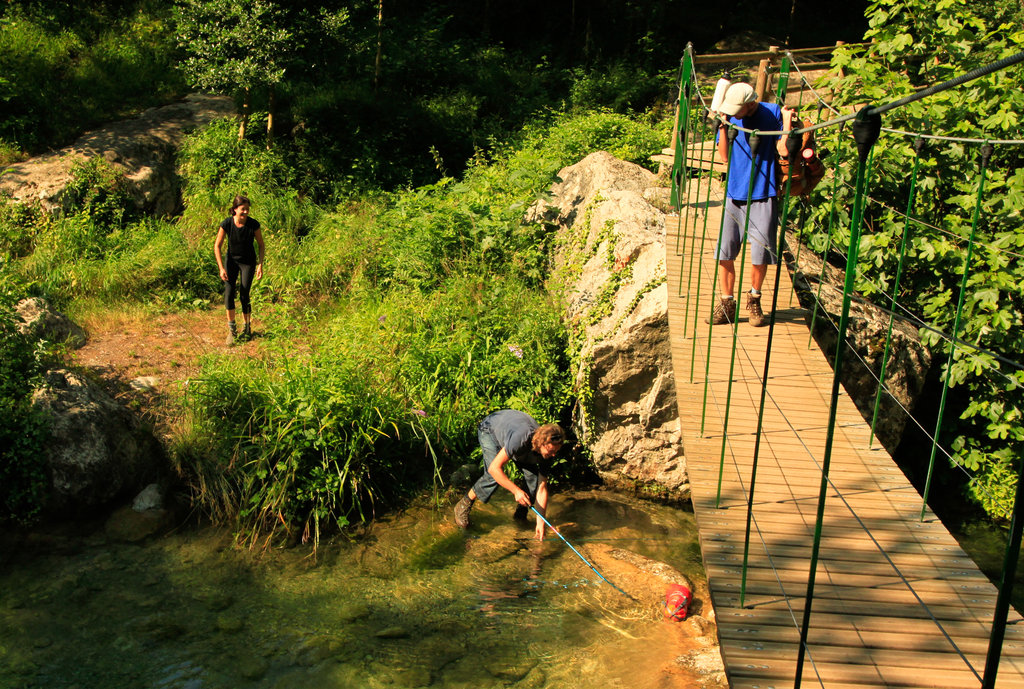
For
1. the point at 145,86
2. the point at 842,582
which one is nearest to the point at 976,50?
the point at 842,582

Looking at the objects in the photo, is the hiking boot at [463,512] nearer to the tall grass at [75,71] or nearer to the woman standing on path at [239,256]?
the woman standing on path at [239,256]

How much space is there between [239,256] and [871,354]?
6.00 meters

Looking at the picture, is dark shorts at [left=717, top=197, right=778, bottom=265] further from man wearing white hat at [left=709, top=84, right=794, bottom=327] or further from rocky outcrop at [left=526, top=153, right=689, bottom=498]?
rocky outcrop at [left=526, top=153, right=689, bottom=498]

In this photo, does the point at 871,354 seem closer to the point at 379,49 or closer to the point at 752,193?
the point at 752,193

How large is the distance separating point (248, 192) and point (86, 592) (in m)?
6.39

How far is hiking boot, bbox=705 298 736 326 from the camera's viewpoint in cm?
571

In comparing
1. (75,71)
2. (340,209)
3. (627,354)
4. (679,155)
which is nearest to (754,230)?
(627,354)

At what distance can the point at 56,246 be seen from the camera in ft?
31.3

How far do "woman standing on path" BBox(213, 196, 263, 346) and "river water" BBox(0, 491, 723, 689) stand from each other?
270 cm

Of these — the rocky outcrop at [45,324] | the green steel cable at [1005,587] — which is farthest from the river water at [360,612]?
the green steel cable at [1005,587]

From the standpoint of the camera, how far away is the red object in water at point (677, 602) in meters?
5.53

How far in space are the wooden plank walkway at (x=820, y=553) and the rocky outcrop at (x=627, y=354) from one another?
1.39m

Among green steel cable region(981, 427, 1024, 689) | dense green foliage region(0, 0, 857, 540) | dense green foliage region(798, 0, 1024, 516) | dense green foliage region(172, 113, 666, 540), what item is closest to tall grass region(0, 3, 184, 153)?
dense green foliage region(0, 0, 857, 540)

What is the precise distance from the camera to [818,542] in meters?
2.68
